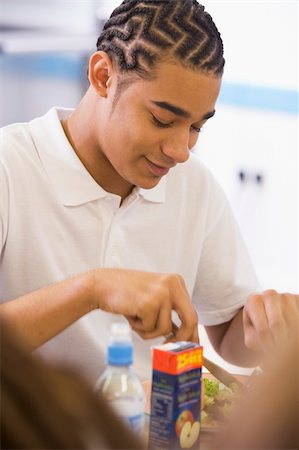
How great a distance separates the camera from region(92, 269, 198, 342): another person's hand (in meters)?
1.24

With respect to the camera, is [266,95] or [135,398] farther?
[266,95]

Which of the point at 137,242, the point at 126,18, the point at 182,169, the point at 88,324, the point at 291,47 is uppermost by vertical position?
the point at 291,47

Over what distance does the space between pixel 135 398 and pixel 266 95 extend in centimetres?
347

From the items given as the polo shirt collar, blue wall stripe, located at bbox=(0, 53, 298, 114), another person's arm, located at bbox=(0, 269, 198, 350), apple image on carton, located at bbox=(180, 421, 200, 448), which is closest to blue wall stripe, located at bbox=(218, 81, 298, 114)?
Result: blue wall stripe, located at bbox=(0, 53, 298, 114)

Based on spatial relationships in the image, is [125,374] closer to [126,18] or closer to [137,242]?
[137,242]

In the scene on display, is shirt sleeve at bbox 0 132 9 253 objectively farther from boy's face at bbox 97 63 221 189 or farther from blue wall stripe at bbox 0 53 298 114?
blue wall stripe at bbox 0 53 298 114

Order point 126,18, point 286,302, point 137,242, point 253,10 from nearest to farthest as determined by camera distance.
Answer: point 286,302 < point 126,18 < point 137,242 < point 253,10

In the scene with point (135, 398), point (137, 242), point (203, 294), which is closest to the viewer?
point (135, 398)

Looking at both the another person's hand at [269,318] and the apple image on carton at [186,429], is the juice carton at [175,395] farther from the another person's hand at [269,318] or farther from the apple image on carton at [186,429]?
the another person's hand at [269,318]

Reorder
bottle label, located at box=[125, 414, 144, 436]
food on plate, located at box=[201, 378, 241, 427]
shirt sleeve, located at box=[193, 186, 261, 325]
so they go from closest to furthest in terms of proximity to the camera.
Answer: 1. bottle label, located at box=[125, 414, 144, 436]
2. food on plate, located at box=[201, 378, 241, 427]
3. shirt sleeve, located at box=[193, 186, 261, 325]

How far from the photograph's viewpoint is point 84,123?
167cm

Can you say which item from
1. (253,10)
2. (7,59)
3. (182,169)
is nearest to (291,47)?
(253,10)

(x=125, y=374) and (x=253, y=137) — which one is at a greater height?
(x=253, y=137)

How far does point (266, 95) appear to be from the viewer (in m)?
4.29
